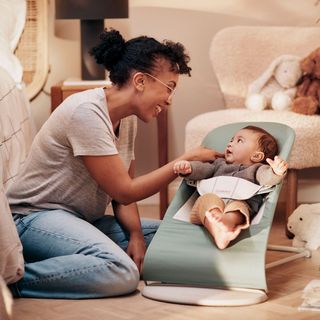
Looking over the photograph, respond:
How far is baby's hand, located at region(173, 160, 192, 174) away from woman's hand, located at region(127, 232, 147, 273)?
30cm

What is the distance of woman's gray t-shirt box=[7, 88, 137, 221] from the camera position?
238cm

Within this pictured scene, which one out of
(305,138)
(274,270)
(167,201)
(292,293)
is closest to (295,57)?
(305,138)

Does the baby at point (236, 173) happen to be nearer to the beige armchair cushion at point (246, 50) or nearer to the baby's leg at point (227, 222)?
the baby's leg at point (227, 222)

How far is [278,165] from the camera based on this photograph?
2.50 metres

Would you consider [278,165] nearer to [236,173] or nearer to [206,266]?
[236,173]

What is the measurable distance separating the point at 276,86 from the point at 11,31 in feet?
4.10

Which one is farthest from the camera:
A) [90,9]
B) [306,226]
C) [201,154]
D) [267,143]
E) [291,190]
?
[90,9]

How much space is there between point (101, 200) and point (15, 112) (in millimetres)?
714

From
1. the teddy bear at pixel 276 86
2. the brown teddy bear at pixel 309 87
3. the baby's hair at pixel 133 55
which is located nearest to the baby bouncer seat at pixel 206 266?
the baby's hair at pixel 133 55

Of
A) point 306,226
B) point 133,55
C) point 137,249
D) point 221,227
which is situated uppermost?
point 133,55

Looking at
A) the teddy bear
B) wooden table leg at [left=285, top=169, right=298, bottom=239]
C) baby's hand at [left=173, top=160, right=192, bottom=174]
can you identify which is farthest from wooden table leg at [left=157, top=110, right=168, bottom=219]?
baby's hand at [left=173, top=160, right=192, bottom=174]

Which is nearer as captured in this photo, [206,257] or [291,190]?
[206,257]

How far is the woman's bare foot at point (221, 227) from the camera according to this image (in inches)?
94.0

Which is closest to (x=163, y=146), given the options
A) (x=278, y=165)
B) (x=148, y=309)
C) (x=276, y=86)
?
(x=276, y=86)
